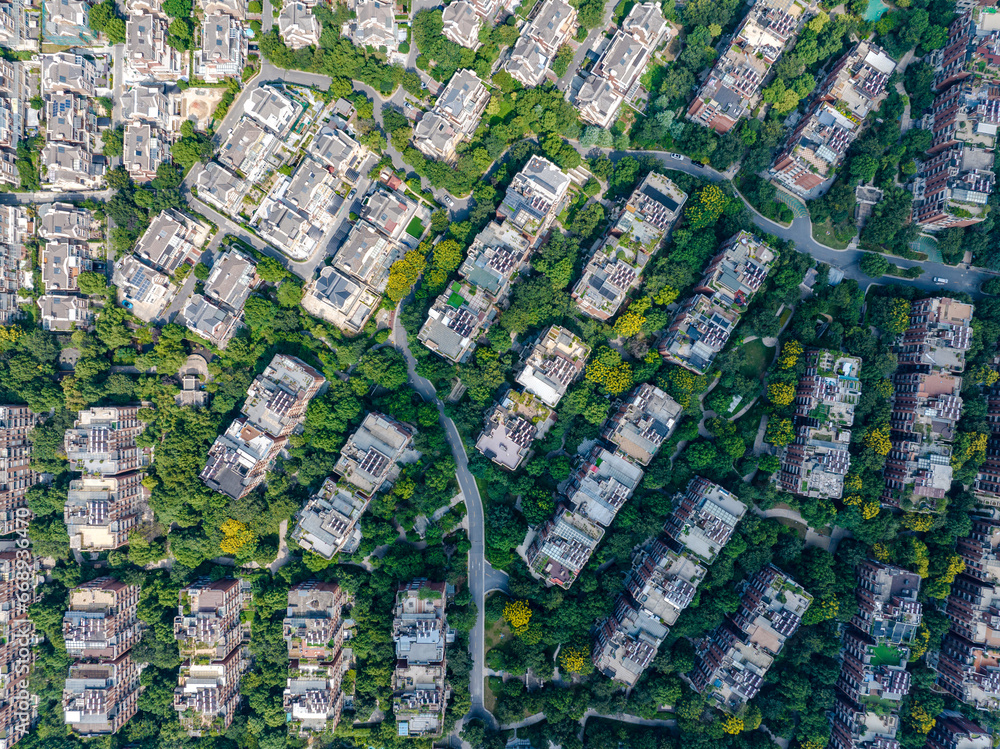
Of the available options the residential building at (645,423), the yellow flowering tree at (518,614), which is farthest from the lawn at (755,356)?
the yellow flowering tree at (518,614)

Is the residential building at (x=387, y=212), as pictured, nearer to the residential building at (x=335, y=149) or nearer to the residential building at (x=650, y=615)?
the residential building at (x=335, y=149)

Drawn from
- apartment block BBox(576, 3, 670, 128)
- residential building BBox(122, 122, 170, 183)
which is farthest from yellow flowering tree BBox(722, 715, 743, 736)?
residential building BBox(122, 122, 170, 183)

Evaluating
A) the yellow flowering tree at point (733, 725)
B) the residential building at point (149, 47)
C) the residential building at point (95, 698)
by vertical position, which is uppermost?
the residential building at point (149, 47)

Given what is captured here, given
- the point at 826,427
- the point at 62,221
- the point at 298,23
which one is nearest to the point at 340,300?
the point at 298,23

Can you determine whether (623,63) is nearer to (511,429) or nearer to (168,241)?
(511,429)

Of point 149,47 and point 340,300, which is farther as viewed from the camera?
point 149,47

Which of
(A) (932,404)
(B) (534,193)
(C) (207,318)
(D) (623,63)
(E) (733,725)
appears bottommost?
(E) (733,725)
